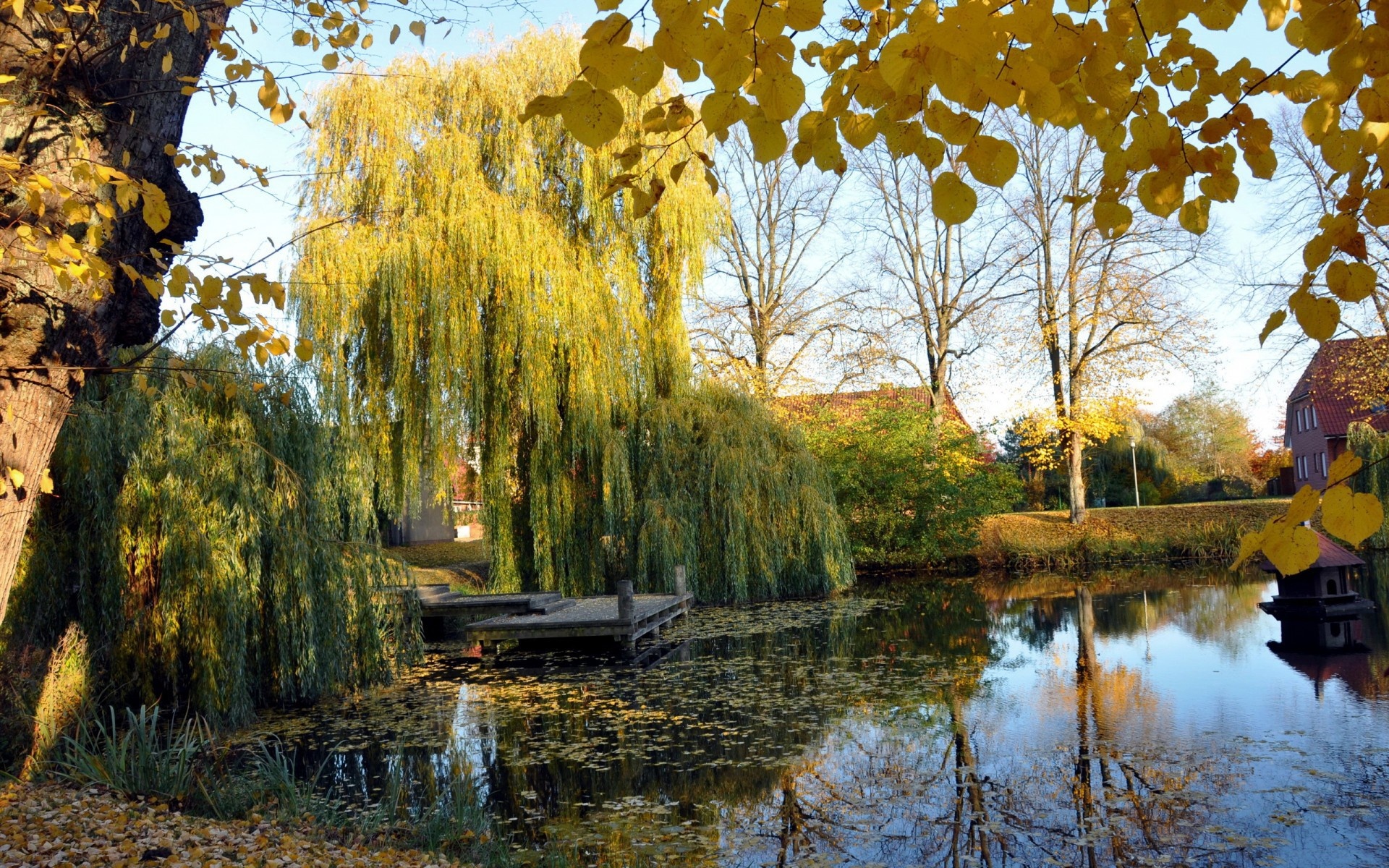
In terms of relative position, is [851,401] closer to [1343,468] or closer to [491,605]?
[491,605]

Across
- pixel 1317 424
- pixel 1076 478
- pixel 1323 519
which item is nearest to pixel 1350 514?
pixel 1323 519

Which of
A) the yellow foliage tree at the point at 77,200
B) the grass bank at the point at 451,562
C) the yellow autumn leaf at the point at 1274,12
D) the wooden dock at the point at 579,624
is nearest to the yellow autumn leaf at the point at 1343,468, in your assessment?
the yellow autumn leaf at the point at 1274,12

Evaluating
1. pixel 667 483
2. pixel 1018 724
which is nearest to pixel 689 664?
pixel 1018 724

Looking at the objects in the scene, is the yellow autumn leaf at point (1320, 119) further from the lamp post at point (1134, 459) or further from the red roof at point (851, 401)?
the lamp post at point (1134, 459)

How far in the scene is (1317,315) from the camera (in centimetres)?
161

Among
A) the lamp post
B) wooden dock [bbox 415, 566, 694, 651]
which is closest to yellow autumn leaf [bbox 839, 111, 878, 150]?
wooden dock [bbox 415, 566, 694, 651]

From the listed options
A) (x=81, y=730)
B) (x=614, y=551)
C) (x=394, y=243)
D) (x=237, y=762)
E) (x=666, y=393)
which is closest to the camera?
(x=81, y=730)

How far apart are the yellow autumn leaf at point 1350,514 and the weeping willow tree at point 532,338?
10.5 m

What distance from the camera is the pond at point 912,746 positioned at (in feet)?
15.1

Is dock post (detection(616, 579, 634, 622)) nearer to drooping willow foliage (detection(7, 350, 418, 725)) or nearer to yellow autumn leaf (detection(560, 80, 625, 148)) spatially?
drooping willow foliage (detection(7, 350, 418, 725))

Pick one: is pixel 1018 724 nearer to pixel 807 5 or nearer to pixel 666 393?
pixel 807 5

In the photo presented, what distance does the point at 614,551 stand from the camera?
1360 centimetres

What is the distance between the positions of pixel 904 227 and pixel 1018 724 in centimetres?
1731

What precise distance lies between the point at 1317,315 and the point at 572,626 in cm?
941
